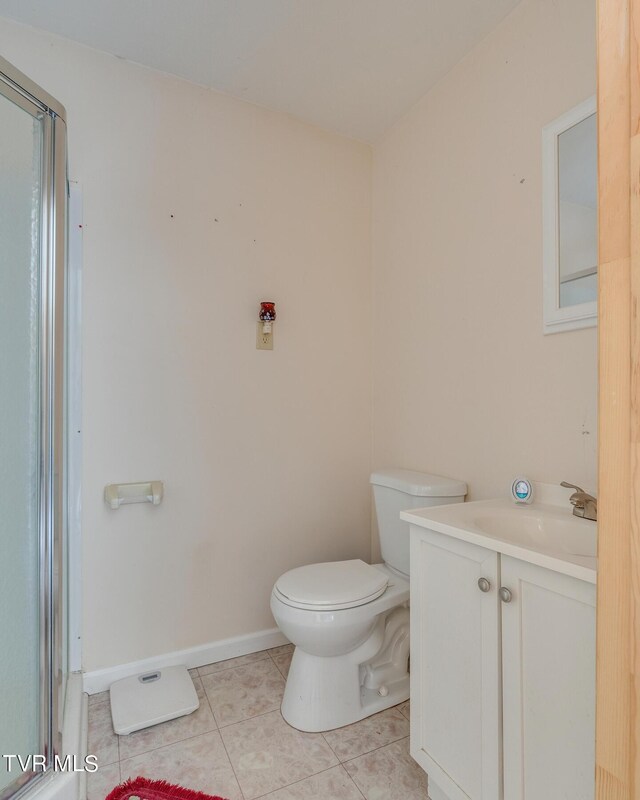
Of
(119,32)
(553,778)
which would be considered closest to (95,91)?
(119,32)

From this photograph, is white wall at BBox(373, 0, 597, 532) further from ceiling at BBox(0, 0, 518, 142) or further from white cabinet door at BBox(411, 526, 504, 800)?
white cabinet door at BBox(411, 526, 504, 800)

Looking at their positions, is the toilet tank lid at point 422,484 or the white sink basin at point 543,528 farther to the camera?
the toilet tank lid at point 422,484

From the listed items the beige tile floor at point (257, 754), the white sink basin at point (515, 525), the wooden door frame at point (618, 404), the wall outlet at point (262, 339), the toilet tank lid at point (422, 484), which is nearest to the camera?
the wooden door frame at point (618, 404)

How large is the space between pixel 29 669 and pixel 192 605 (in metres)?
0.79

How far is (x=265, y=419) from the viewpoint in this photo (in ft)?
6.56

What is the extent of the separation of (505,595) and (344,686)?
86 centimetres

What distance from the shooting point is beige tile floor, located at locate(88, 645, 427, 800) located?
1.23m

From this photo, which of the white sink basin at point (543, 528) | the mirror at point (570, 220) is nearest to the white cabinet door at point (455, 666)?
the white sink basin at point (543, 528)

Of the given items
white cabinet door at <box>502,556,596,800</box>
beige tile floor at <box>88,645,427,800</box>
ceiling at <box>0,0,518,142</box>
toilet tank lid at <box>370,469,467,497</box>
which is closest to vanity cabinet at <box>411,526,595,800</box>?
white cabinet door at <box>502,556,596,800</box>

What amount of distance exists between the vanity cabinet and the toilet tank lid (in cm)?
41

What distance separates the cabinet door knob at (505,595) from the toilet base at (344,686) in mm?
768

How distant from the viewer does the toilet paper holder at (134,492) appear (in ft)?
5.47

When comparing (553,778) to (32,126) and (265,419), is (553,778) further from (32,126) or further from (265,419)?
(32,126)
